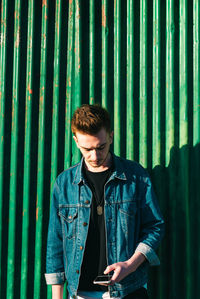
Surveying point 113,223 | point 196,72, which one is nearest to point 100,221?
point 113,223

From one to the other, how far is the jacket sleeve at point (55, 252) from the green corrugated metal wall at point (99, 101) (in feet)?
1.93

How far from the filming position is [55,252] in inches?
109

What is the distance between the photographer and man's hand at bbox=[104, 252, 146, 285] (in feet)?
7.89

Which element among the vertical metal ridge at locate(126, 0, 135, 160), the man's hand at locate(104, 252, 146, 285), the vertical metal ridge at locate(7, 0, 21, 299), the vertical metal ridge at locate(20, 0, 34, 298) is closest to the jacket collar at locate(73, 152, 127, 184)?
the vertical metal ridge at locate(126, 0, 135, 160)

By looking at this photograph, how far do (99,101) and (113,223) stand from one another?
1217 millimetres

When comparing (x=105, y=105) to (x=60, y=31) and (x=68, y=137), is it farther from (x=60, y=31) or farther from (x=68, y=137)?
(x=60, y=31)

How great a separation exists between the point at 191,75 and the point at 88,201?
1456 mm

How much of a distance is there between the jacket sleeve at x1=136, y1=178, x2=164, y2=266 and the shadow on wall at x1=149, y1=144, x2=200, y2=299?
50cm

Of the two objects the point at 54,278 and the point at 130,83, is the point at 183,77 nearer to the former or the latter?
the point at 130,83

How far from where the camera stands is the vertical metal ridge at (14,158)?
342cm

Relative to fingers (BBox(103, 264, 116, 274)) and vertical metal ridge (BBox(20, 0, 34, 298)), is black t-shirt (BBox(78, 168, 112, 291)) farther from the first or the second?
vertical metal ridge (BBox(20, 0, 34, 298))

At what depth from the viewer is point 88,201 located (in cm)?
272

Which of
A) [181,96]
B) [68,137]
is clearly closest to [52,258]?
[68,137]

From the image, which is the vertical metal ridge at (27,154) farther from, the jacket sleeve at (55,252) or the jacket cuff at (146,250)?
the jacket cuff at (146,250)
